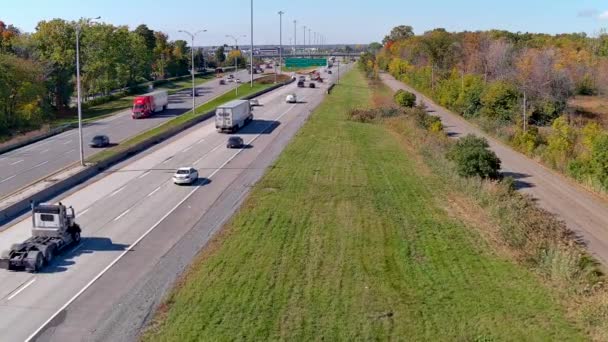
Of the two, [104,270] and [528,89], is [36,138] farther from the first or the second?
[528,89]

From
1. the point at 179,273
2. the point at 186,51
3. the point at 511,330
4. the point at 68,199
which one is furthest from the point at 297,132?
the point at 186,51

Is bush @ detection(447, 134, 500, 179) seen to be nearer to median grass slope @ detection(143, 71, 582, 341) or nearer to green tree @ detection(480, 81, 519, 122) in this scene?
median grass slope @ detection(143, 71, 582, 341)

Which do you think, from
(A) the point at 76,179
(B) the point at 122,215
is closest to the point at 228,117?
(A) the point at 76,179

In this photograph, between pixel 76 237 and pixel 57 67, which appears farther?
pixel 57 67

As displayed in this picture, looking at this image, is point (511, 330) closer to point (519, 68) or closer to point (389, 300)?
point (389, 300)

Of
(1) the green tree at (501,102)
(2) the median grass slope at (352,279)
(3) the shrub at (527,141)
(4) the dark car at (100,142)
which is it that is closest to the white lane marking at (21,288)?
(2) the median grass slope at (352,279)

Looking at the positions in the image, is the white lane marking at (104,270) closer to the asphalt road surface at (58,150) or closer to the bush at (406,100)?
the asphalt road surface at (58,150)
